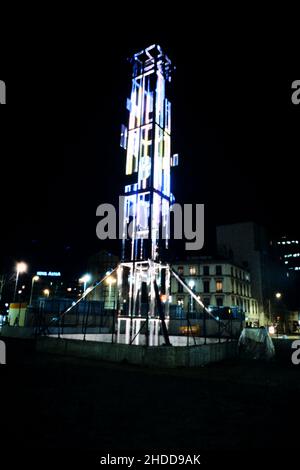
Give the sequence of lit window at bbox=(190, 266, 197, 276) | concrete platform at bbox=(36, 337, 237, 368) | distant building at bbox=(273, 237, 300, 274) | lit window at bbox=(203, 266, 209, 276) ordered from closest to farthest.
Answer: concrete platform at bbox=(36, 337, 237, 368), lit window at bbox=(203, 266, 209, 276), lit window at bbox=(190, 266, 197, 276), distant building at bbox=(273, 237, 300, 274)

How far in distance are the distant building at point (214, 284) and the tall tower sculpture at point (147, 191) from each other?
42.3 metres

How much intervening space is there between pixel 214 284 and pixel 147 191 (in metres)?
47.5

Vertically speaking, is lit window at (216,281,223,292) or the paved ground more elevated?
lit window at (216,281,223,292)

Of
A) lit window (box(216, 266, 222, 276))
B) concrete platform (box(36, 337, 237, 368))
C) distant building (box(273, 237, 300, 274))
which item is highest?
distant building (box(273, 237, 300, 274))

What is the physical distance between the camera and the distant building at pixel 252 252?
2729 inches

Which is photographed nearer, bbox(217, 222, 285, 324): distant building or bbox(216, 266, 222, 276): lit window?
bbox(216, 266, 222, 276): lit window

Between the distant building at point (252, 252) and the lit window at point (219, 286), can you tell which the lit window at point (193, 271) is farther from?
the distant building at point (252, 252)

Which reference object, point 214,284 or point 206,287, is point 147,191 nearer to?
point 214,284

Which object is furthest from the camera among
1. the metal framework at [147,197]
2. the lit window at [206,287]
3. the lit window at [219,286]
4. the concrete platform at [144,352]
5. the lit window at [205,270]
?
the lit window at [205,270]

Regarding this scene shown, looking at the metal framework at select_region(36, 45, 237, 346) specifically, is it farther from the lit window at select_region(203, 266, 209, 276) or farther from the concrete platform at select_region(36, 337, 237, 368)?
the lit window at select_region(203, 266, 209, 276)

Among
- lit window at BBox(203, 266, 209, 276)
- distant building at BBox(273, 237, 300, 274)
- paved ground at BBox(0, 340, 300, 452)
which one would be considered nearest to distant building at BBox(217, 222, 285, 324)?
lit window at BBox(203, 266, 209, 276)

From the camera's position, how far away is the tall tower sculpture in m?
16.4

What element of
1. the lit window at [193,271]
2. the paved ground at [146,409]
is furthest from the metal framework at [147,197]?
the lit window at [193,271]

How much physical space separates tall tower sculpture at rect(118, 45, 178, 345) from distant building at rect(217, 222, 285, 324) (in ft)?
176
